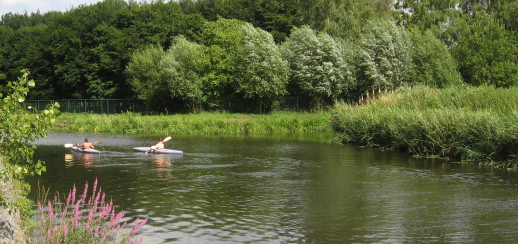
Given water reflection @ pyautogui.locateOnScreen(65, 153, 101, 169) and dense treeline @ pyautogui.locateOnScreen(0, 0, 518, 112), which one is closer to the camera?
water reflection @ pyautogui.locateOnScreen(65, 153, 101, 169)

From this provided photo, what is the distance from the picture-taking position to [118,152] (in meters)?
34.9

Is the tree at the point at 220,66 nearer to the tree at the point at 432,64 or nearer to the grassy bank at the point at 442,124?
the tree at the point at 432,64

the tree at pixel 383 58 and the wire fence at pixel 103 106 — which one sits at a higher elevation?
the tree at pixel 383 58

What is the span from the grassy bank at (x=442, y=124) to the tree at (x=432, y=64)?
17.2 m

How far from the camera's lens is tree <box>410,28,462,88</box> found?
57.4m

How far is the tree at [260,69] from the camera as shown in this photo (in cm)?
5859

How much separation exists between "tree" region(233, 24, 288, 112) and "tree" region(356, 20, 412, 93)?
8.26 meters

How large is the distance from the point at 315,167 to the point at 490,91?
585 inches

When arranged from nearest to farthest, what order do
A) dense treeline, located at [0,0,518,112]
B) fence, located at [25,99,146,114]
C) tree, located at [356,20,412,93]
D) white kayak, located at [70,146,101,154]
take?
white kayak, located at [70,146,101,154]
dense treeline, located at [0,0,518,112]
tree, located at [356,20,412,93]
fence, located at [25,99,146,114]

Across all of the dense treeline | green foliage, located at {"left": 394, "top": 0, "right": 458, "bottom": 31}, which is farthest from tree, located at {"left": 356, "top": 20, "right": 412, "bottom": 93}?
green foliage, located at {"left": 394, "top": 0, "right": 458, "bottom": 31}

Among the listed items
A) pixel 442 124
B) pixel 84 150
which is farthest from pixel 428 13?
pixel 84 150

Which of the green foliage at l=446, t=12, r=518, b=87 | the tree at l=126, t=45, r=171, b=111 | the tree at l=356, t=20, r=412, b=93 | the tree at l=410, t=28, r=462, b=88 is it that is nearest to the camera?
the tree at l=410, t=28, r=462, b=88

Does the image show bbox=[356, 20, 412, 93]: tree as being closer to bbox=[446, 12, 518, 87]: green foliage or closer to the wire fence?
bbox=[446, 12, 518, 87]: green foliage

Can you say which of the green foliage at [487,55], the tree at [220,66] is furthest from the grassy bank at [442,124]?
the tree at [220,66]
